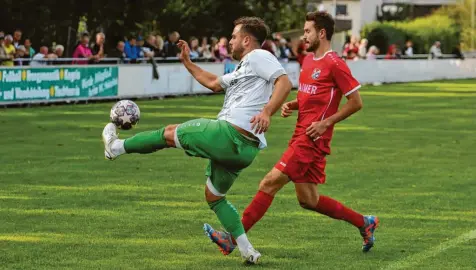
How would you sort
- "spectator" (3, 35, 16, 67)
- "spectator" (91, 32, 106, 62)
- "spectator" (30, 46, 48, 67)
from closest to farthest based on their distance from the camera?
"spectator" (3, 35, 16, 67) < "spectator" (30, 46, 48, 67) < "spectator" (91, 32, 106, 62)

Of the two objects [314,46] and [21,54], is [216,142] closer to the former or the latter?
[314,46]

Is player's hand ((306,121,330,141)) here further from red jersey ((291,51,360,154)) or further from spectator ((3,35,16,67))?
spectator ((3,35,16,67))

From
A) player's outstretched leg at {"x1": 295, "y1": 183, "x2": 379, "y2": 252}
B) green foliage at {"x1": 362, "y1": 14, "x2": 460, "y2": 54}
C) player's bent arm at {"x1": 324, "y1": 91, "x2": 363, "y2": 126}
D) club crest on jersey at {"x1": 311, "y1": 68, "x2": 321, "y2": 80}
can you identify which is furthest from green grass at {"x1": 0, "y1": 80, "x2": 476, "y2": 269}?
green foliage at {"x1": 362, "y1": 14, "x2": 460, "y2": 54}

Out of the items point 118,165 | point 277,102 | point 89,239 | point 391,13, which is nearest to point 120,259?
point 89,239

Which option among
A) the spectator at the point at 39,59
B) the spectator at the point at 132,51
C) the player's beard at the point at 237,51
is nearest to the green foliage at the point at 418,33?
the spectator at the point at 132,51

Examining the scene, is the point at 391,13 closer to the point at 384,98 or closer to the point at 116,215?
the point at 384,98

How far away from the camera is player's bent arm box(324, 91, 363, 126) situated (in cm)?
915

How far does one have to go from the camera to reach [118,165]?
16922 mm

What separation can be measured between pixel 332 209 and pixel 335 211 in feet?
0.11

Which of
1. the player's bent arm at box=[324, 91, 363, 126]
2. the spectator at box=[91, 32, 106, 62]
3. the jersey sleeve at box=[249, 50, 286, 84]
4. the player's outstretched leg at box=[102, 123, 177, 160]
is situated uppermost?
the jersey sleeve at box=[249, 50, 286, 84]

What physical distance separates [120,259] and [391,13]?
93.1m

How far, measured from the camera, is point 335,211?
9.73m

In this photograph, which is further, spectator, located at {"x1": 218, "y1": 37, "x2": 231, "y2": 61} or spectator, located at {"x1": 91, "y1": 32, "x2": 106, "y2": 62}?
spectator, located at {"x1": 218, "y1": 37, "x2": 231, "y2": 61}

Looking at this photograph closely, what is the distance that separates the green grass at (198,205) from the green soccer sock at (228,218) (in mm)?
265
